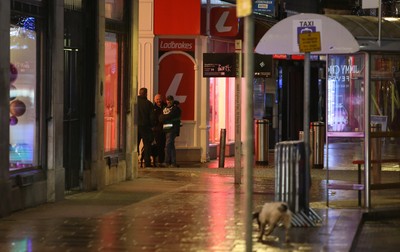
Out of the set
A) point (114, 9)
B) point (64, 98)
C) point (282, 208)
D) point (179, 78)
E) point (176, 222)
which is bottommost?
point (176, 222)

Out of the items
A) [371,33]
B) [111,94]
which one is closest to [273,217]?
[371,33]

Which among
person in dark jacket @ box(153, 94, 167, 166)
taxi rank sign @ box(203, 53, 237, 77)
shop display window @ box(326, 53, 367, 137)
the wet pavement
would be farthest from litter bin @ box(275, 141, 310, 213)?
person in dark jacket @ box(153, 94, 167, 166)

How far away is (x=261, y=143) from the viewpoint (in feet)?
82.7

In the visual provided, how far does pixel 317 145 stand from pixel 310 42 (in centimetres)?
1108

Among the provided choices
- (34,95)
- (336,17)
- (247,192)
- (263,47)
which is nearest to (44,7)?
(34,95)

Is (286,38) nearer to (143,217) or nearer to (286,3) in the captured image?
(143,217)

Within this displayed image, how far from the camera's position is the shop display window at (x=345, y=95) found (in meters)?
16.3

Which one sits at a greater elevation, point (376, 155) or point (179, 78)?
point (179, 78)

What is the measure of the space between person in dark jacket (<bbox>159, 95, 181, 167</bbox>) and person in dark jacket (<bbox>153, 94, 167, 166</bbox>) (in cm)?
17

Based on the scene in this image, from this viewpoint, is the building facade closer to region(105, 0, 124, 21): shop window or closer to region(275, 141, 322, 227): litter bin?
region(105, 0, 124, 21): shop window

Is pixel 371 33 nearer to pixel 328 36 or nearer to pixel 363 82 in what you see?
pixel 363 82

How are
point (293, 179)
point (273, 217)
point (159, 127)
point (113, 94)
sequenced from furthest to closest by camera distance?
point (159, 127) → point (113, 94) → point (293, 179) → point (273, 217)

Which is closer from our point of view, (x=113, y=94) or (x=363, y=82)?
(x=363, y=82)

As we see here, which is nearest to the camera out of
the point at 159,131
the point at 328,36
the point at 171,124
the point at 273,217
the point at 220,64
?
the point at 273,217
